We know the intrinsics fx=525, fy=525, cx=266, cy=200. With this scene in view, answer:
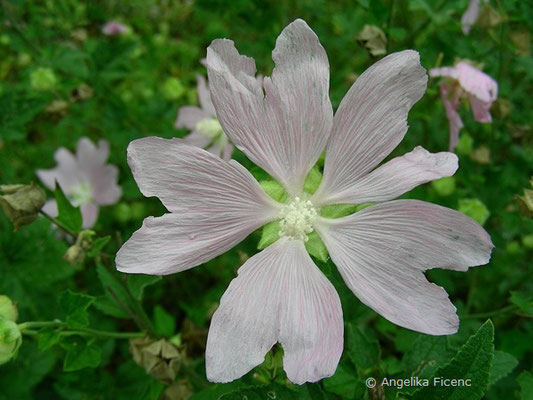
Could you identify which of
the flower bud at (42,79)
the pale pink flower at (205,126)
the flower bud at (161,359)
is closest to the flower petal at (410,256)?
the flower bud at (161,359)

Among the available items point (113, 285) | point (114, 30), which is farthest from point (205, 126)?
point (114, 30)

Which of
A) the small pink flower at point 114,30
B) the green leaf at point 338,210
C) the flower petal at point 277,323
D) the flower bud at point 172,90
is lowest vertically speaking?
the flower bud at point 172,90

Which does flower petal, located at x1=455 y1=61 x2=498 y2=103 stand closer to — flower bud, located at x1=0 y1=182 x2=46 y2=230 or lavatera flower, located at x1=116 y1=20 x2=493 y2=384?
lavatera flower, located at x1=116 y1=20 x2=493 y2=384

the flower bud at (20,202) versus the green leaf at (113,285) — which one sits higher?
the flower bud at (20,202)

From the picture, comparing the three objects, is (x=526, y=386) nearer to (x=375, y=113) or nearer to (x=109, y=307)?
(x=375, y=113)

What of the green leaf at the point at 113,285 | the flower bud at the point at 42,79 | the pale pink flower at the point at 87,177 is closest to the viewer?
the green leaf at the point at 113,285

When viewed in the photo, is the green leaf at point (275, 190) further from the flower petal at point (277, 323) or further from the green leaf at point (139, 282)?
the green leaf at point (139, 282)

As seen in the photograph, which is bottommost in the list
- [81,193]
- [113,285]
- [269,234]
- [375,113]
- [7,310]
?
[81,193]
